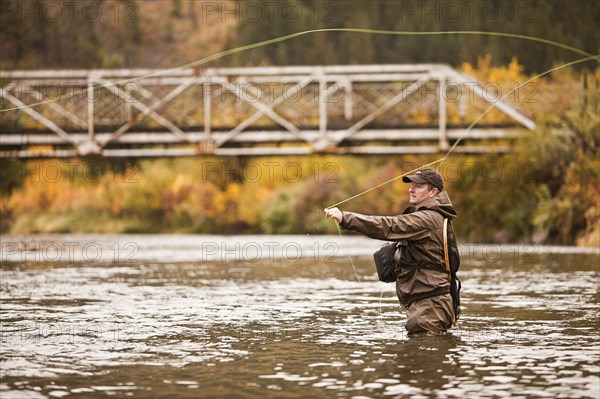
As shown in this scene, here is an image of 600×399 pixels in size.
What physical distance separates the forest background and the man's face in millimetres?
6347

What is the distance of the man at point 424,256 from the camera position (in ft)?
33.9

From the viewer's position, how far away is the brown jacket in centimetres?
1025

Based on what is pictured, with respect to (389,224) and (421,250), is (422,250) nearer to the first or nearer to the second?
(421,250)

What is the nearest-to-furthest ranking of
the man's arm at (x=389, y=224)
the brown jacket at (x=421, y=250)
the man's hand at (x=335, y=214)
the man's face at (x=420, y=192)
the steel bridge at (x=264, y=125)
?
the man's hand at (x=335, y=214)
the man's arm at (x=389, y=224)
the brown jacket at (x=421, y=250)
the man's face at (x=420, y=192)
the steel bridge at (x=264, y=125)

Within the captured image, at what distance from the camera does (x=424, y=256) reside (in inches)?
412

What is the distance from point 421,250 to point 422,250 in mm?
11

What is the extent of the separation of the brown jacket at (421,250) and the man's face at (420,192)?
6 cm

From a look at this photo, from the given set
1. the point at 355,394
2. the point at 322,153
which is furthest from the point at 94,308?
the point at 322,153

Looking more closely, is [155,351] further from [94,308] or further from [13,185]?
[13,185]

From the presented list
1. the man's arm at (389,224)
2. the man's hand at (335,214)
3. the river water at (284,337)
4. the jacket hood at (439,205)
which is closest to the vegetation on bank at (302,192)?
the river water at (284,337)

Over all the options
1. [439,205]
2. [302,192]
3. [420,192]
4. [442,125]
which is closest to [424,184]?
[420,192]

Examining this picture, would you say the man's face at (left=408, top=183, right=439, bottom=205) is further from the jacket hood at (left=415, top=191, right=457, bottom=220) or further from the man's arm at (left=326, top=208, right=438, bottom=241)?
the man's arm at (left=326, top=208, right=438, bottom=241)

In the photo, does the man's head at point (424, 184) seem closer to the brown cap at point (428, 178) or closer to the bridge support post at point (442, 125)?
the brown cap at point (428, 178)

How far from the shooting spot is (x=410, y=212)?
10664 mm
